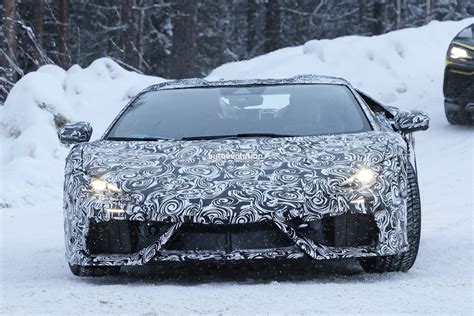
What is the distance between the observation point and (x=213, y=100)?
23.7ft

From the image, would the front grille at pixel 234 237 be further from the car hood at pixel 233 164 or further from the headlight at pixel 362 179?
the headlight at pixel 362 179

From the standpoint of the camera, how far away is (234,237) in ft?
18.7

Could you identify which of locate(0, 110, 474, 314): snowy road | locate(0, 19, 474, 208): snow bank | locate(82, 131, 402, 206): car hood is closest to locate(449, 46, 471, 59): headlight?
locate(0, 19, 474, 208): snow bank

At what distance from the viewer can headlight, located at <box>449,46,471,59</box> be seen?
531 inches

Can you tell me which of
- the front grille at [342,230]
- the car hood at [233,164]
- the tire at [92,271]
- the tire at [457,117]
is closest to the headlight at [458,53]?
the tire at [457,117]

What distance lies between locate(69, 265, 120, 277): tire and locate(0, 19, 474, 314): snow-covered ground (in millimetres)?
50

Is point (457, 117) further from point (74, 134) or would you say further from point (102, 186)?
point (102, 186)

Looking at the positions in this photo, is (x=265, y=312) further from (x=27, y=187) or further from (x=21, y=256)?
(x=27, y=187)

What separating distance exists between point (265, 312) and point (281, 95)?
274 cm

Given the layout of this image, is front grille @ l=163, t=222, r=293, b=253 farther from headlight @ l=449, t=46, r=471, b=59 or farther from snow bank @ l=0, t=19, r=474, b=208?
headlight @ l=449, t=46, r=471, b=59

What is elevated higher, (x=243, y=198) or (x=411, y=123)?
(x=411, y=123)

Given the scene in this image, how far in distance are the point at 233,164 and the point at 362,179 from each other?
2.31 feet

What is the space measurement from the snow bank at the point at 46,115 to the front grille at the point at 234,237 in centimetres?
557

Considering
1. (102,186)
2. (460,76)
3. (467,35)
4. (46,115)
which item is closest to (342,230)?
(102,186)
